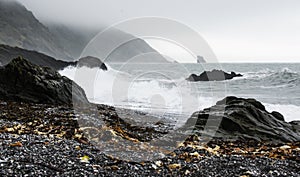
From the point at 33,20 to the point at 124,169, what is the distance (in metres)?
124

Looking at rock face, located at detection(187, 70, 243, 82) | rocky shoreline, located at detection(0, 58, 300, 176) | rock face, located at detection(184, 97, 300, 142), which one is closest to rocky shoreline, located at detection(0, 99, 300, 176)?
rocky shoreline, located at detection(0, 58, 300, 176)

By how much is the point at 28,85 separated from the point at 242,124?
8.34 meters

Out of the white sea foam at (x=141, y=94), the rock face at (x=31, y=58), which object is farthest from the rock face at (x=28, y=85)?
the rock face at (x=31, y=58)

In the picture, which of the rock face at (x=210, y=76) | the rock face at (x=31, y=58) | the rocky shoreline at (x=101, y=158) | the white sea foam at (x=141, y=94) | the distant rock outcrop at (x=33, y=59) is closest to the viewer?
the rocky shoreline at (x=101, y=158)

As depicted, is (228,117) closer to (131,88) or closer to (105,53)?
(105,53)

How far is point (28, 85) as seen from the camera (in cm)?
1173

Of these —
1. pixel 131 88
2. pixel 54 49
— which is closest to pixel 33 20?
pixel 54 49

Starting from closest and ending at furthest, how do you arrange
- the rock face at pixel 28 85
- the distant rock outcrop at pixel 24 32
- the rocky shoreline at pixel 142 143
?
the rocky shoreline at pixel 142 143, the rock face at pixel 28 85, the distant rock outcrop at pixel 24 32

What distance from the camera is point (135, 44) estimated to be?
23.6 feet

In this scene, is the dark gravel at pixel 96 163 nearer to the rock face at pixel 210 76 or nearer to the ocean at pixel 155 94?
the ocean at pixel 155 94

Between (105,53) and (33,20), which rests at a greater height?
(33,20)

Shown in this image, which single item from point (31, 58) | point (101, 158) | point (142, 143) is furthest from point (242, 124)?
point (31, 58)

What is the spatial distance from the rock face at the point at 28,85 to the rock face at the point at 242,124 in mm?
5744

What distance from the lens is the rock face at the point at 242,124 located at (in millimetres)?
8711
